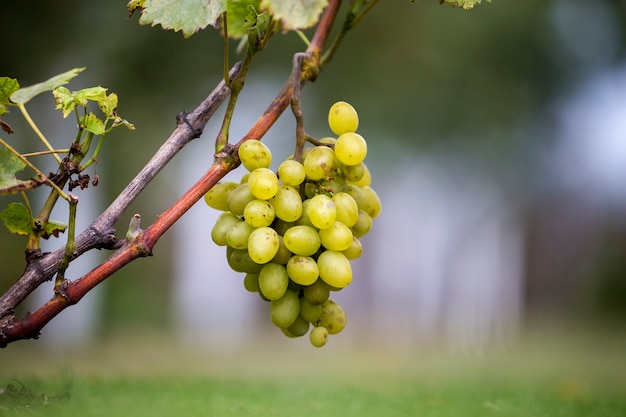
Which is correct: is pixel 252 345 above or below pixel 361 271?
below

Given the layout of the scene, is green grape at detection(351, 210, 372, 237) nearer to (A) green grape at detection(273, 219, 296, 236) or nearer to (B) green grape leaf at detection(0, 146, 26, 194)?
(A) green grape at detection(273, 219, 296, 236)

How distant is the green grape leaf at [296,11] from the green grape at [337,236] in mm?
147

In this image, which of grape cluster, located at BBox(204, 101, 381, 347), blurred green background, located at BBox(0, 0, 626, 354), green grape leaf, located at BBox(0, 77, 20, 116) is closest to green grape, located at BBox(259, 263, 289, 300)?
grape cluster, located at BBox(204, 101, 381, 347)

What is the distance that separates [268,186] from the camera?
434 millimetres

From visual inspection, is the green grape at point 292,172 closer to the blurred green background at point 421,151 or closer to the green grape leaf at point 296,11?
the green grape leaf at point 296,11

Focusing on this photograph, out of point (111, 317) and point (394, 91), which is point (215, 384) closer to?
point (111, 317)

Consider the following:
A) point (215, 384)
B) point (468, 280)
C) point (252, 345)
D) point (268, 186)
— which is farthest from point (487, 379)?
point (468, 280)

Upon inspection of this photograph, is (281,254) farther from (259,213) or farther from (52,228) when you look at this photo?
(52,228)

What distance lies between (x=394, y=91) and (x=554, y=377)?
2839mm

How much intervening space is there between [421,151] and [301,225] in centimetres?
365

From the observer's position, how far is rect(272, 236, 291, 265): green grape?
0.46 meters

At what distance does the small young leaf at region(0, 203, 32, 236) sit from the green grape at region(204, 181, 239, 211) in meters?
0.13

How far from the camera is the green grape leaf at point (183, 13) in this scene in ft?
1.39

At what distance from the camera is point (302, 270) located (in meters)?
0.45
